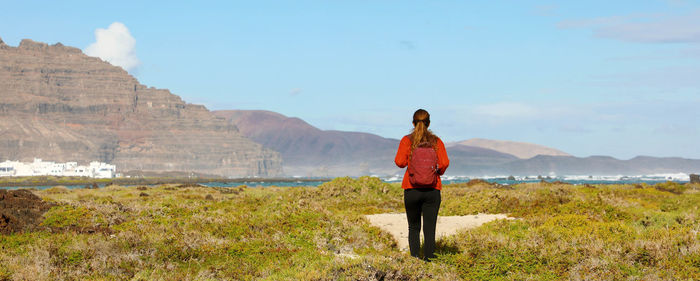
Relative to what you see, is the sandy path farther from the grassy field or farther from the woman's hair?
the woman's hair

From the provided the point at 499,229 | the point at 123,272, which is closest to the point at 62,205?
the point at 123,272

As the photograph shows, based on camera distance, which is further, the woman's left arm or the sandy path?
the sandy path

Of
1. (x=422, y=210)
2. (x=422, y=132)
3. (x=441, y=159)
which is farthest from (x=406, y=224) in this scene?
(x=422, y=132)

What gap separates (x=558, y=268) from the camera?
12.0 meters

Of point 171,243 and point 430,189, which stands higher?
point 430,189

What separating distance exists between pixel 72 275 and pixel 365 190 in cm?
2359

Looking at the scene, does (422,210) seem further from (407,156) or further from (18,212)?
(18,212)

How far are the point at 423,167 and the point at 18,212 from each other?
14672 mm

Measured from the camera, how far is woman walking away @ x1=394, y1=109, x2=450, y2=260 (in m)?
11.0

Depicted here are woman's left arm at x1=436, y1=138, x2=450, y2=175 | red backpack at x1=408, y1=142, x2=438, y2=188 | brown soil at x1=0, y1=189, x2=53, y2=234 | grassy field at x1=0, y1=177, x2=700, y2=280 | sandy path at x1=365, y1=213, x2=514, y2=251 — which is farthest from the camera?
sandy path at x1=365, y1=213, x2=514, y2=251

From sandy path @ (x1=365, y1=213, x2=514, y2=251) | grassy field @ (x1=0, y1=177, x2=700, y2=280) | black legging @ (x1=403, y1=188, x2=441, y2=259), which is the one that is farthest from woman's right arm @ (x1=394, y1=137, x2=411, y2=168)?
sandy path @ (x1=365, y1=213, x2=514, y2=251)

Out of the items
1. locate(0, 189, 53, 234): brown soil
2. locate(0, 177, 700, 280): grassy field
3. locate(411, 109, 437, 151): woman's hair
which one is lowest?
locate(0, 177, 700, 280): grassy field

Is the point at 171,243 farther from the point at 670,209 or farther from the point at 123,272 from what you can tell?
the point at 670,209

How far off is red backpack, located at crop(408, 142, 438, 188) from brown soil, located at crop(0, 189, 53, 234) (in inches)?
445
